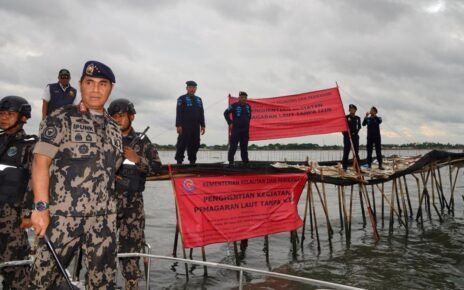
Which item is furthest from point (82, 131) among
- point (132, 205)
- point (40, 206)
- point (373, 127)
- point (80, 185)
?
point (373, 127)

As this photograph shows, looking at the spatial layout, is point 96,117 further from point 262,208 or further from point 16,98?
point 262,208

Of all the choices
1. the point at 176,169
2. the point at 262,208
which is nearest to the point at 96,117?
the point at 176,169

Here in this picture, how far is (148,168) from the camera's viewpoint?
211 inches

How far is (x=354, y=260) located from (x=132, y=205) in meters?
9.35

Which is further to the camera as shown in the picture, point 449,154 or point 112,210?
point 449,154

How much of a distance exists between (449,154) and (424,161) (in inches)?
87.5

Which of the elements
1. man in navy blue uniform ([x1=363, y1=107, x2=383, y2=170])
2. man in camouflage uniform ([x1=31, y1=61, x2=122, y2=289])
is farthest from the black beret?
man in navy blue uniform ([x1=363, y1=107, x2=383, y2=170])

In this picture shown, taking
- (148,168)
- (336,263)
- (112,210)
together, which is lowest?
(336,263)

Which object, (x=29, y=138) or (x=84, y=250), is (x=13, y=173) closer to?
(x=29, y=138)

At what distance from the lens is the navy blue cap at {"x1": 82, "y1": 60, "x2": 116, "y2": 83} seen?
3.34 meters

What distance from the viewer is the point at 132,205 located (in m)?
5.58

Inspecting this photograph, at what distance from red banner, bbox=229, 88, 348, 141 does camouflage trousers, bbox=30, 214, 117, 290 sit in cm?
1004

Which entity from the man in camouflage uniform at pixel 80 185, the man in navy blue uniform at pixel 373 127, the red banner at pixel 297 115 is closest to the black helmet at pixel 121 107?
the man in camouflage uniform at pixel 80 185

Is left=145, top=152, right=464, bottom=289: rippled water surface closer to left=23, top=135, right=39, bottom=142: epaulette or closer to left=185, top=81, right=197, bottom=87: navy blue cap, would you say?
left=185, top=81, right=197, bottom=87: navy blue cap
